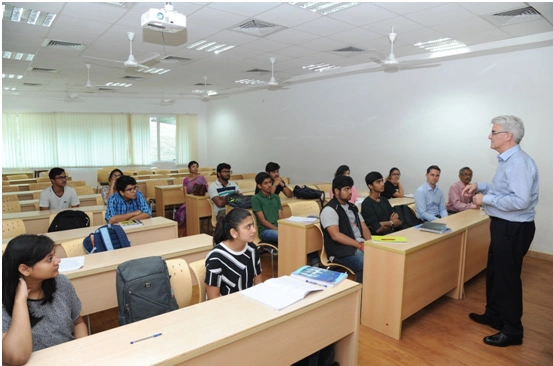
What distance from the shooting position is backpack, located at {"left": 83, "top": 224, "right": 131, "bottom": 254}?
3047 millimetres

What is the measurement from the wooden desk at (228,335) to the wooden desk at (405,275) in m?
0.91

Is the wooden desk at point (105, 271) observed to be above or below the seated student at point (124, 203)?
below

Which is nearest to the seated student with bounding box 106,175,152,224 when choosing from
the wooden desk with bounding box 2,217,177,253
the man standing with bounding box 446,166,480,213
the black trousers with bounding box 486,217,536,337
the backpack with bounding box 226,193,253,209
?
the wooden desk with bounding box 2,217,177,253

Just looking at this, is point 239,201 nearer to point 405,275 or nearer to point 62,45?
point 405,275

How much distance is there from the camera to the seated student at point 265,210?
4383 millimetres

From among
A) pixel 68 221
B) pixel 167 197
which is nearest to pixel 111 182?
pixel 68 221

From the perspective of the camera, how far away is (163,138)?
498 inches

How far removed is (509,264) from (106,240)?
10.4 ft

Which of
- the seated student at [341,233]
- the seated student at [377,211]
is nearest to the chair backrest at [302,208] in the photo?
the seated student at [377,211]

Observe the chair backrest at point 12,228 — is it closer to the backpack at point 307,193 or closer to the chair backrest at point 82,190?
the chair backrest at point 82,190

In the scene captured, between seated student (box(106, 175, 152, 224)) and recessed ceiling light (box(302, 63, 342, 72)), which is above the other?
recessed ceiling light (box(302, 63, 342, 72))

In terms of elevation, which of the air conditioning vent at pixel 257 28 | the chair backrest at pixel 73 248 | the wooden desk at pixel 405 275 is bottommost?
the wooden desk at pixel 405 275

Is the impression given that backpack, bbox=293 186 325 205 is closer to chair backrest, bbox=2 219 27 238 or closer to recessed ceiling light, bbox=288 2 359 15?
recessed ceiling light, bbox=288 2 359 15

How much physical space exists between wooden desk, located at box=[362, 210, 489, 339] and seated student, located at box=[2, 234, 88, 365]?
7.22 feet
